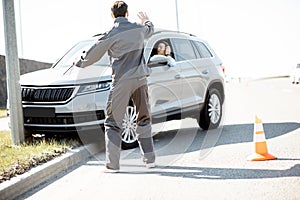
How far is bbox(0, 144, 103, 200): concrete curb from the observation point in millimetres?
4688

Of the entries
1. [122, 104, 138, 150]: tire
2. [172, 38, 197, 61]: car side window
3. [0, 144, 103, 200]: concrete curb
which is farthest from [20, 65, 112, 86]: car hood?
[172, 38, 197, 61]: car side window

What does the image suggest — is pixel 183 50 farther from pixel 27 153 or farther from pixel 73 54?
pixel 27 153

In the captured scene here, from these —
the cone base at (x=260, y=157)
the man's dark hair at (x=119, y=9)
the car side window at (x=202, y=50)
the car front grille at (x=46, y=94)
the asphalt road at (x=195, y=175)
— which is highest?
the man's dark hair at (x=119, y=9)

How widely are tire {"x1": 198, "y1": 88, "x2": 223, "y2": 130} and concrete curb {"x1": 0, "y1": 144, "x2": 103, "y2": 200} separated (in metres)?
2.58

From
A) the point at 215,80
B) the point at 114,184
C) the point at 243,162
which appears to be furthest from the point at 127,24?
the point at 215,80

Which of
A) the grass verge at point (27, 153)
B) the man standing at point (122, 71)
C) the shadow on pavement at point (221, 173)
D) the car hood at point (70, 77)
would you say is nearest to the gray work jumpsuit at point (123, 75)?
the man standing at point (122, 71)

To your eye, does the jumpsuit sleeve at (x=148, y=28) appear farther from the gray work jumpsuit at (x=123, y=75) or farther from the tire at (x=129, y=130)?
the tire at (x=129, y=130)

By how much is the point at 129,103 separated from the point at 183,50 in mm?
2129

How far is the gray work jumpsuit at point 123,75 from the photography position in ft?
17.9

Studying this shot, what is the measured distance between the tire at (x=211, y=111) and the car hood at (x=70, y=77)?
2.54 metres

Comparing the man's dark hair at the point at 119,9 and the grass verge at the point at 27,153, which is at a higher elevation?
the man's dark hair at the point at 119,9

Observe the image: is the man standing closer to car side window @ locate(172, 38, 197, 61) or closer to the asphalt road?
the asphalt road

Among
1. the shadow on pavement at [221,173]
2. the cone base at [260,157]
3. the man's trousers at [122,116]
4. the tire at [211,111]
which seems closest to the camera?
the shadow on pavement at [221,173]

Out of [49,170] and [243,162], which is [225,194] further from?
[49,170]
